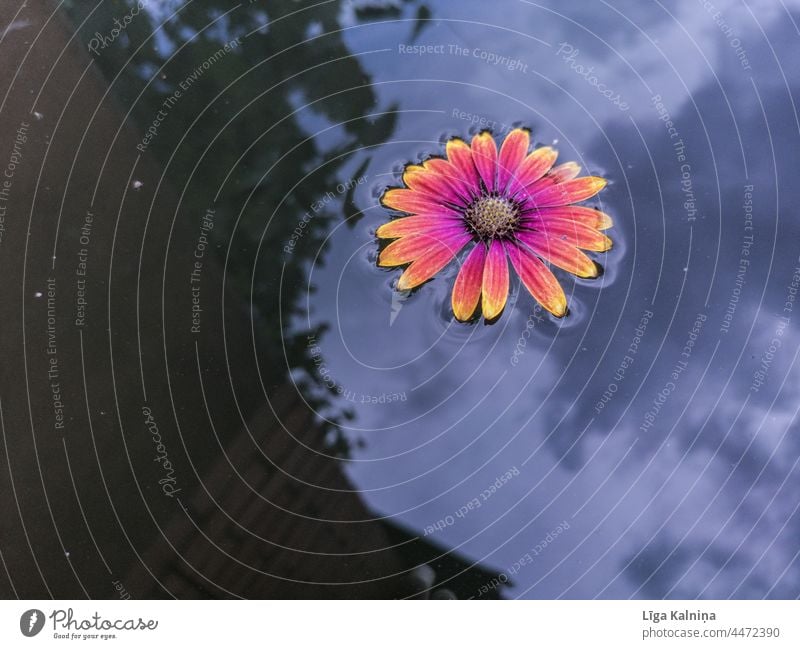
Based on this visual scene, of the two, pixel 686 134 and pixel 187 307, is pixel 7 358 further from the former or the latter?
pixel 686 134

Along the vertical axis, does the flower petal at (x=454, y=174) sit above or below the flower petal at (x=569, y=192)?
above

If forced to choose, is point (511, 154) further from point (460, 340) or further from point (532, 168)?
point (460, 340)

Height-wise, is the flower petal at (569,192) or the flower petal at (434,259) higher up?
the flower petal at (569,192)

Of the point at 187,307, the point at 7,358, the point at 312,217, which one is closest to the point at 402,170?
the point at 312,217

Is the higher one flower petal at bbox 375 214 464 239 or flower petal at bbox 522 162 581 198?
flower petal at bbox 522 162 581 198
